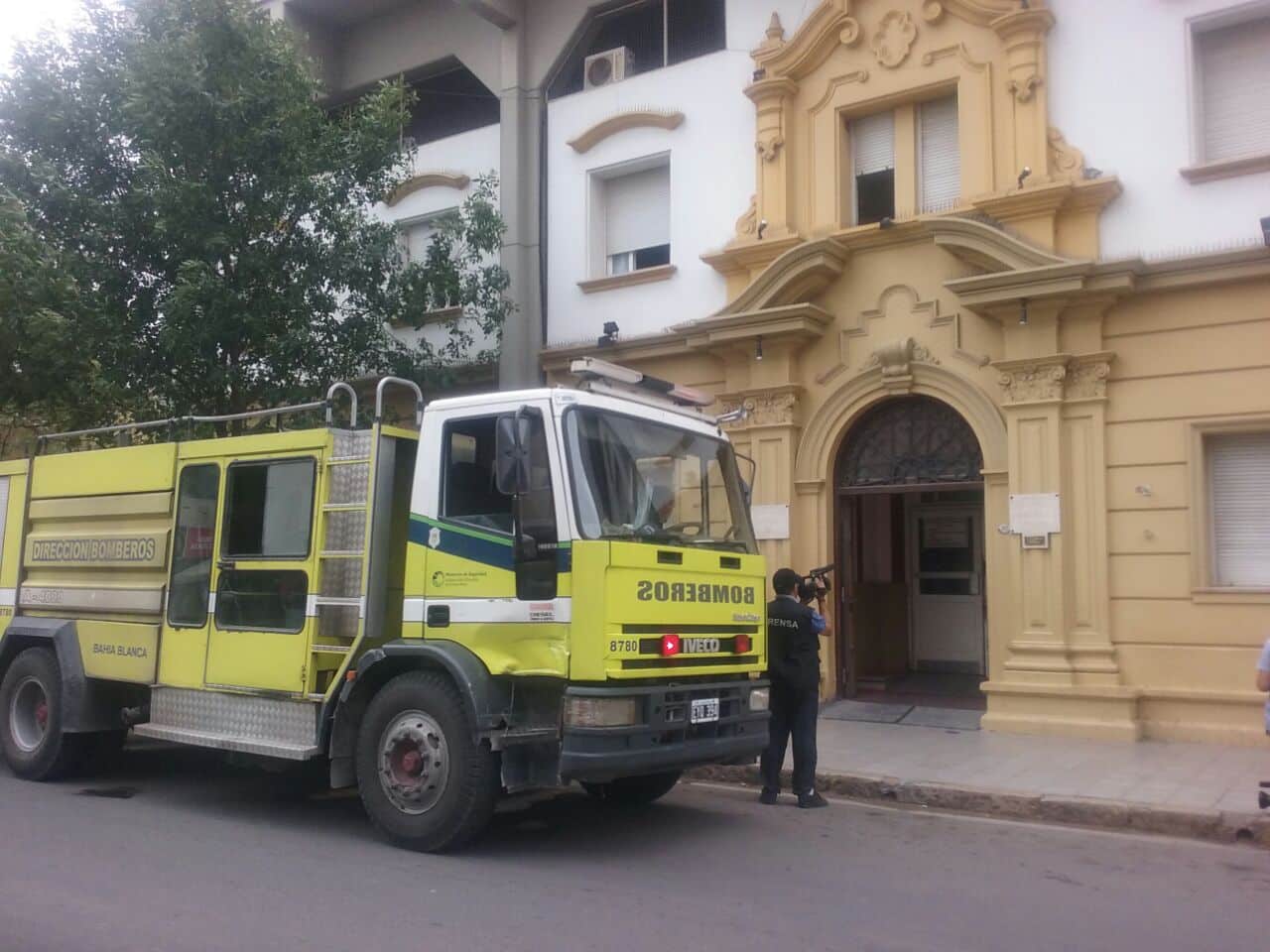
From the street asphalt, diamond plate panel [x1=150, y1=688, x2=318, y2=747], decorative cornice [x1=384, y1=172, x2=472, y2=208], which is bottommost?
the street asphalt

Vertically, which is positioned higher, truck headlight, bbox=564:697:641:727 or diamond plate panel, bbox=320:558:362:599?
diamond plate panel, bbox=320:558:362:599

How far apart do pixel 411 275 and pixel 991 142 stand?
6466 mm

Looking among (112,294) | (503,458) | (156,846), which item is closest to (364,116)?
(112,294)

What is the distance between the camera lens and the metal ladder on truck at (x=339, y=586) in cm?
738

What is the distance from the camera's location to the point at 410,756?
22.6 feet

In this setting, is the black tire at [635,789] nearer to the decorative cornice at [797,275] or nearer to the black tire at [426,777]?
the black tire at [426,777]

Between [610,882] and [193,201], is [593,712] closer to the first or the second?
[610,882]

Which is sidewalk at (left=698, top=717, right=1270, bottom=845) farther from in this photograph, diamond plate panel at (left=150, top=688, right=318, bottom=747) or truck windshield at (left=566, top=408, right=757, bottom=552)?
diamond plate panel at (left=150, top=688, right=318, bottom=747)

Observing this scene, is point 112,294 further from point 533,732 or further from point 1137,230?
point 1137,230

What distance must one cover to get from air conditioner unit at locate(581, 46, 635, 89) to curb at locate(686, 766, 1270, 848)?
29.4 feet

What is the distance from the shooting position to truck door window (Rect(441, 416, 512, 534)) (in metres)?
7.07

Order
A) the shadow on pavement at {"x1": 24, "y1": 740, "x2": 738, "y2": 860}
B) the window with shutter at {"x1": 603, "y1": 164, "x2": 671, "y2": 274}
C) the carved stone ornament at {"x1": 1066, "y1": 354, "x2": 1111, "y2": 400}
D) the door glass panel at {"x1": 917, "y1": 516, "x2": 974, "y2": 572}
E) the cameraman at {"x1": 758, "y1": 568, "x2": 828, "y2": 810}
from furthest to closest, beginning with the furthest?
1. the door glass panel at {"x1": 917, "y1": 516, "x2": 974, "y2": 572}
2. the window with shutter at {"x1": 603, "y1": 164, "x2": 671, "y2": 274}
3. the carved stone ornament at {"x1": 1066, "y1": 354, "x2": 1111, "y2": 400}
4. the cameraman at {"x1": 758, "y1": 568, "x2": 828, "y2": 810}
5. the shadow on pavement at {"x1": 24, "y1": 740, "x2": 738, "y2": 860}

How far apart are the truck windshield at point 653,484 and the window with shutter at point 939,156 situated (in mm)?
5384

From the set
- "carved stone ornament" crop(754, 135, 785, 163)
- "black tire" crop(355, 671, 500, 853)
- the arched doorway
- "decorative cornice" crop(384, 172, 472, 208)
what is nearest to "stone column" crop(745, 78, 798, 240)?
"carved stone ornament" crop(754, 135, 785, 163)
